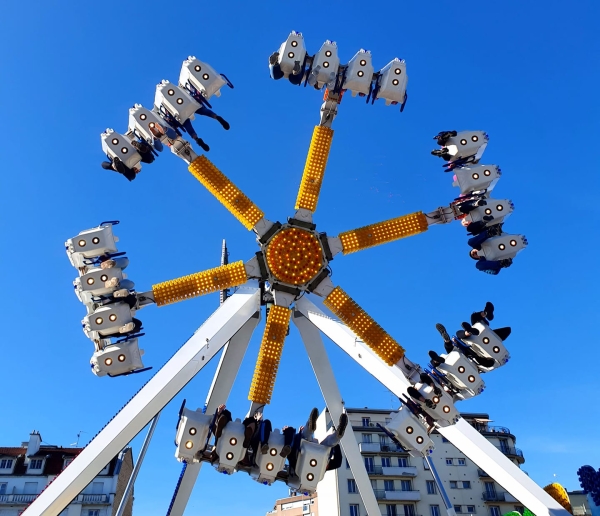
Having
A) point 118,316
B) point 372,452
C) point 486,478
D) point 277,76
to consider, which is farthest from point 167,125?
point 486,478

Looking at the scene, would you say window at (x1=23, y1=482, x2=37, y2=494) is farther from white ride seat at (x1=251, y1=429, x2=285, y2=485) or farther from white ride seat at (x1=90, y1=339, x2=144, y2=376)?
white ride seat at (x1=251, y1=429, x2=285, y2=485)

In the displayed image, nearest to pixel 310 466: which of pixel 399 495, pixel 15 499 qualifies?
pixel 15 499

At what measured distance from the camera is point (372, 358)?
65.6 feet

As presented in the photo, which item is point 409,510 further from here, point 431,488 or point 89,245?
point 89,245

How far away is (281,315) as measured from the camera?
19422mm

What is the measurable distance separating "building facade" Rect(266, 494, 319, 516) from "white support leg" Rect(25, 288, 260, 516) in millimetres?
45898

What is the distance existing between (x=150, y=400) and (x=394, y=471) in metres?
44.0

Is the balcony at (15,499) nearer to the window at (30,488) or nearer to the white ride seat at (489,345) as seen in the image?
the window at (30,488)

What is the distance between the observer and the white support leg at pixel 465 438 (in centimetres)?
1792

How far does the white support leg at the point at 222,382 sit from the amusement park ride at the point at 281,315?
0.12ft

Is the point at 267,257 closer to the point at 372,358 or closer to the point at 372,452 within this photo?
the point at 372,358

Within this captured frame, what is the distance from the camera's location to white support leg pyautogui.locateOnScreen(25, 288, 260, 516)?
52.6ft

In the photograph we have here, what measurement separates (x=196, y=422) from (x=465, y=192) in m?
11.1

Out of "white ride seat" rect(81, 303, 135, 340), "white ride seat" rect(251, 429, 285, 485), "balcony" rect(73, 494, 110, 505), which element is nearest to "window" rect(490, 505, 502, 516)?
"balcony" rect(73, 494, 110, 505)
